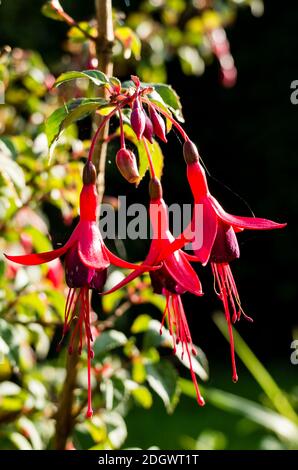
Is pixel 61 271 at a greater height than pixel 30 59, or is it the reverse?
pixel 30 59

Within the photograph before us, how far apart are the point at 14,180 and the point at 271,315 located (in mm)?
4161

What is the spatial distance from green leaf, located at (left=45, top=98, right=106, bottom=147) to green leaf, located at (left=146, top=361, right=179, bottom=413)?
0.41 m

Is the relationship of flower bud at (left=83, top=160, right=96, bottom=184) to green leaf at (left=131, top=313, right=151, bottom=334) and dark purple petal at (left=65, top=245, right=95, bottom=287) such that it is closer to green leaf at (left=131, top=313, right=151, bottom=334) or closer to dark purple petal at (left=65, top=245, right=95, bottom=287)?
dark purple petal at (left=65, top=245, right=95, bottom=287)

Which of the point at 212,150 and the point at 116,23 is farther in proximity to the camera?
the point at 212,150

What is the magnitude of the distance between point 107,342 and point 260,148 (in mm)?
3949

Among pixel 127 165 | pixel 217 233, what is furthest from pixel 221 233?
pixel 127 165

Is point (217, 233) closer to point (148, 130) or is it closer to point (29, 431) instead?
point (148, 130)

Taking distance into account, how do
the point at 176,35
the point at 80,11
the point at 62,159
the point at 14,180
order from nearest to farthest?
the point at 14,180 < the point at 62,159 < the point at 176,35 < the point at 80,11

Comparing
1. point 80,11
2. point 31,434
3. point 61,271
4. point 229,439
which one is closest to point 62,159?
point 61,271

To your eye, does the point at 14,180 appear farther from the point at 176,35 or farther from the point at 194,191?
the point at 176,35

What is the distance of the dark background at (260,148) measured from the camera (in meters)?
4.69

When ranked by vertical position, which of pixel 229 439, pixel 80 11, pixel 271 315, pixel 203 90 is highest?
pixel 80 11

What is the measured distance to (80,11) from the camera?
4.36m

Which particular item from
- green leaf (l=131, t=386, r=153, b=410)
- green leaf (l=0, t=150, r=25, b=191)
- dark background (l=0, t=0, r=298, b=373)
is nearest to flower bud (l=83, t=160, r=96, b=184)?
green leaf (l=0, t=150, r=25, b=191)
